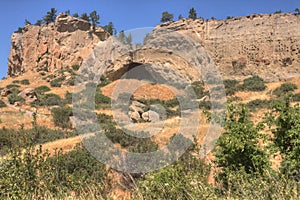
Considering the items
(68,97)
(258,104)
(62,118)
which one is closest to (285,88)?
(258,104)

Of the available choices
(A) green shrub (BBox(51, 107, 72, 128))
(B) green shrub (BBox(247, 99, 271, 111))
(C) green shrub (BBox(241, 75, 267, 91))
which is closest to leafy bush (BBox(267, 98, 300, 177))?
(A) green shrub (BBox(51, 107, 72, 128))

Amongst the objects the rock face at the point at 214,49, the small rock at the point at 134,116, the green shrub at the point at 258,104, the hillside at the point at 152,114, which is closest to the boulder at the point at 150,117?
the hillside at the point at 152,114

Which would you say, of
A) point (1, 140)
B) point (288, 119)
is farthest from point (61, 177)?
point (1, 140)

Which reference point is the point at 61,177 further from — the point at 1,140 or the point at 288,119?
the point at 1,140

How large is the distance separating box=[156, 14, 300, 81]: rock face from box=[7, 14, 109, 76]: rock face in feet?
40.9

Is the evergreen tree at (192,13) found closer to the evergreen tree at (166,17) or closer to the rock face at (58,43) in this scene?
the evergreen tree at (166,17)

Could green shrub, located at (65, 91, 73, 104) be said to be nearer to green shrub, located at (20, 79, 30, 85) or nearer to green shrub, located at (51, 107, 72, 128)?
green shrub, located at (51, 107, 72, 128)

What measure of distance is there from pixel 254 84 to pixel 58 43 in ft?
80.4

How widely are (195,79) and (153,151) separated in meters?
22.9

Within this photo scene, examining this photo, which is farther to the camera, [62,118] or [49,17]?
[49,17]

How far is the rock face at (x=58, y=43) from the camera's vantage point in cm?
4088

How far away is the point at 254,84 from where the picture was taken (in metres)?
30.7

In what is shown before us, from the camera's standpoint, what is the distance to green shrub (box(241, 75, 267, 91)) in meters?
30.0

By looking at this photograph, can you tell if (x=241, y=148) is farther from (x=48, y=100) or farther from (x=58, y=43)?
(x=58, y=43)
